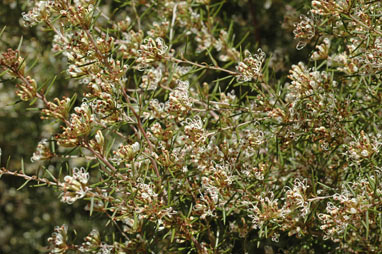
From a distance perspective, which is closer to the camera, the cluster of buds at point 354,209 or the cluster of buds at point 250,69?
the cluster of buds at point 354,209

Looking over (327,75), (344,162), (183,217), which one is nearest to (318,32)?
(327,75)

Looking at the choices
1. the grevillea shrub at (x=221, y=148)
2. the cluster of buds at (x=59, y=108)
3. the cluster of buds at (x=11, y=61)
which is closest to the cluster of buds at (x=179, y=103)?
the grevillea shrub at (x=221, y=148)

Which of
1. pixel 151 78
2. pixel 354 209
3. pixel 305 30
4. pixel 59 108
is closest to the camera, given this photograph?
pixel 354 209

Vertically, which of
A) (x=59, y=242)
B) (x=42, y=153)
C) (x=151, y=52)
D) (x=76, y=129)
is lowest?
(x=59, y=242)

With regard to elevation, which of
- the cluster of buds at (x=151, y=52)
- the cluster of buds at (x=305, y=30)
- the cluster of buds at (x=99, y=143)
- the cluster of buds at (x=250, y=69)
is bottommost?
the cluster of buds at (x=99, y=143)

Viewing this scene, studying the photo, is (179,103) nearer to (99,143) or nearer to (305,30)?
(99,143)

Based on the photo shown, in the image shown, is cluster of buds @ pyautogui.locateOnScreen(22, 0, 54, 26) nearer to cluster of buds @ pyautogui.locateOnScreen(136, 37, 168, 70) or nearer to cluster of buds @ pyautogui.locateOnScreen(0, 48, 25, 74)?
cluster of buds @ pyautogui.locateOnScreen(0, 48, 25, 74)

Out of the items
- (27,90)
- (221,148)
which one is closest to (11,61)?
(27,90)

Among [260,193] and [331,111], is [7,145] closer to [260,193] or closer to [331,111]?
[260,193]

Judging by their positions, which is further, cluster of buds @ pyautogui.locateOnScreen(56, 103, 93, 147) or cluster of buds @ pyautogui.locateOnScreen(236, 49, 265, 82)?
cluster of buds @ pyautogui.locateOnScreen(236, 49, 265, 82)

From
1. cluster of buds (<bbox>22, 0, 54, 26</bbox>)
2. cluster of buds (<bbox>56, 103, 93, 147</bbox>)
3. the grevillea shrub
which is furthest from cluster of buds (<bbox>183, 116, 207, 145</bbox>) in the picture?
cluster of buds (<bbox>22, 0, 54, 26</bbox>)

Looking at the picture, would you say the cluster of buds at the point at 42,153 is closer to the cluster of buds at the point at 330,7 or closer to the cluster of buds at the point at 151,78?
the cluster of buds at the point at 151,78
